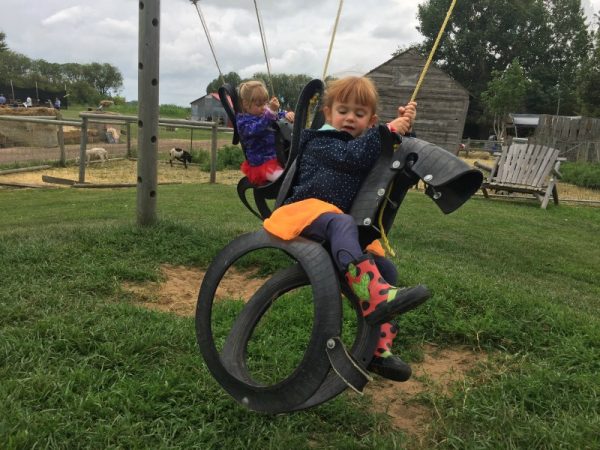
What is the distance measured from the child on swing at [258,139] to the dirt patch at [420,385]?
1.71 m

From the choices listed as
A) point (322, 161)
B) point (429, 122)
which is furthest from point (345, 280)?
point (429, 122)

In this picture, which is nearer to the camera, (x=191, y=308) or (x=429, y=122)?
(x=191, y=308)

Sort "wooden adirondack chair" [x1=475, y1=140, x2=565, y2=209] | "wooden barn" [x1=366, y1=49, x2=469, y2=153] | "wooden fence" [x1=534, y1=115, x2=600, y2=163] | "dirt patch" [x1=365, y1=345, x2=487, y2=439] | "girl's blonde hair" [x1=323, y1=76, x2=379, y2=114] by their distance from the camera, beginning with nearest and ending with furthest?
"girl's blonde hair" [x1=323, y1=76, x2=379, y2=114] → "dirt patch" [x1=365, y1=345, x2=487, y2=439] → "wooden adirondack chair" [x1=475, y1=140, x2=565, y2=209] → "wooden barn" [x1=366, y1=49, x2=469, y2=153] → "wooden fence" [x1=534, y1=115, x2=600, y2=163]

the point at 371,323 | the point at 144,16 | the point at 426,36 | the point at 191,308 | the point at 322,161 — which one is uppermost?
the point at 426,36

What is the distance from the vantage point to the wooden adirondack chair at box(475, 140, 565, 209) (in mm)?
12656

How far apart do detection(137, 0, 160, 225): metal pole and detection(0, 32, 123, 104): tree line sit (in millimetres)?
69098

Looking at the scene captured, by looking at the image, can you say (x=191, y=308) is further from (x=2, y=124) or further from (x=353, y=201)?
(x=2, y=124)

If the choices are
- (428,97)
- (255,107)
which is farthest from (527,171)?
(428,97)

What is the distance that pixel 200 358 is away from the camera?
309 centimetres

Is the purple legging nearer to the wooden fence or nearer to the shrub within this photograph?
the shrub

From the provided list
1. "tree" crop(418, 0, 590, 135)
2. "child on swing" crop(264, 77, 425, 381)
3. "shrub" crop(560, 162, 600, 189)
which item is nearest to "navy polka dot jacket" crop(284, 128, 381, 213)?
"child on swing" crop(264, 77, 425, 381)

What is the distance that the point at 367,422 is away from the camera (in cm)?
266

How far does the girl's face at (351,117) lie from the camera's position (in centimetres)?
267

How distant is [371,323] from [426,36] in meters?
61.4
